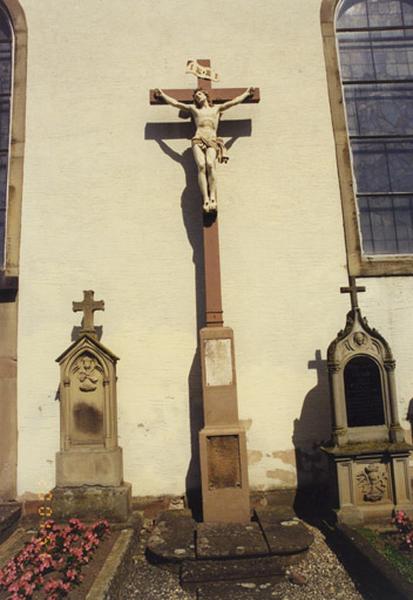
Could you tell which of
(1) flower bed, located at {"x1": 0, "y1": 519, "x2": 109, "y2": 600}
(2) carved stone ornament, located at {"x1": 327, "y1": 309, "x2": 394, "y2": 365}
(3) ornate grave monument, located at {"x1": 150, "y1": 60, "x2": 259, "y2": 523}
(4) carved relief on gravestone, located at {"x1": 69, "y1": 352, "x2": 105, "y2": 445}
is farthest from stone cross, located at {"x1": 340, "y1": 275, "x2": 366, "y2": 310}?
(1) flower bed, located at {"x1": 0, "y1": 519, "x2": 109, "y2": 600}

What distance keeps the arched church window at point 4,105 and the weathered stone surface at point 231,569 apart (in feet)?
14.7

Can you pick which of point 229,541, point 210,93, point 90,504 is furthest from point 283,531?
point 210,93

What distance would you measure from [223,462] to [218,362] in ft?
3.54

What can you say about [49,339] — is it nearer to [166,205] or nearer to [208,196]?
[166,205]

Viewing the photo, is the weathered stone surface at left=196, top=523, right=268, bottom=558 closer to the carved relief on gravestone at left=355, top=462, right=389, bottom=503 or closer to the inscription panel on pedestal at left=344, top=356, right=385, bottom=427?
the carved relief on gravestone at left=355, top=462, right=389, bottom=503

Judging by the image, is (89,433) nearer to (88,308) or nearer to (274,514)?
(88,308)

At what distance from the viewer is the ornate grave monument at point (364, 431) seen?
479 centimetres

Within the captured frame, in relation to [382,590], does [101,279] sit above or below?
above

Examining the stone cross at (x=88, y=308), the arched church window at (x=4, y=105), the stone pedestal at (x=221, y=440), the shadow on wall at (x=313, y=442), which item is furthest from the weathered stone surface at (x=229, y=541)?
the arched church window at (x=4, y=105)

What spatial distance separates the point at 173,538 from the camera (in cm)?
445

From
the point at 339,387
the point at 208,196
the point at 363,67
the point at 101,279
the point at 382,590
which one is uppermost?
the point at 363,67

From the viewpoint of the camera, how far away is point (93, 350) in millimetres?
5297

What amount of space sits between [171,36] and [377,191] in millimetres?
3617

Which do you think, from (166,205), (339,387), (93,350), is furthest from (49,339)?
(339,387)
